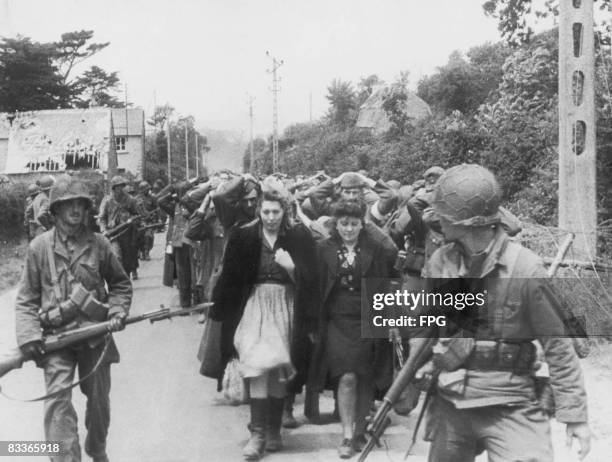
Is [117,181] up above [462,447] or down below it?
above

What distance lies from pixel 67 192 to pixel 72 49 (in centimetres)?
1590

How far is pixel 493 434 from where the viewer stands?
3.83m

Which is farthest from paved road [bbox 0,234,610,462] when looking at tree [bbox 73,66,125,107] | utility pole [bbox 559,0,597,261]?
tree [bbox 73,66,125,107]

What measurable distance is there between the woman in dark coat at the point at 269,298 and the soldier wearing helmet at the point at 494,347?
253 centimetres

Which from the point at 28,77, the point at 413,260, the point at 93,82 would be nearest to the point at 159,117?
the point at 93,82

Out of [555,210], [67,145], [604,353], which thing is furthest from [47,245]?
[67,145]

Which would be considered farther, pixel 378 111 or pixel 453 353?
pixel 378 111

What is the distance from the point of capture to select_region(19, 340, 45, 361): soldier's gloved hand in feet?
17.2

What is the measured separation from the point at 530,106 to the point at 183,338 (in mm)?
13718

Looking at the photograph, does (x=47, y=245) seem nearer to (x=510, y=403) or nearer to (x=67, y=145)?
(x=510, y=403)

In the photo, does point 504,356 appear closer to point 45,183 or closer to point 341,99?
point 45,183

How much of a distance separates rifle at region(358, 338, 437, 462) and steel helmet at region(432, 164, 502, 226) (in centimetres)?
56

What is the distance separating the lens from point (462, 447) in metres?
3.96

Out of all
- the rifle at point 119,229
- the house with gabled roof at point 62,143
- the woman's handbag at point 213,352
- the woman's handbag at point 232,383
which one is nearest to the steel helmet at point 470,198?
the woman's handbag at point 213,352
